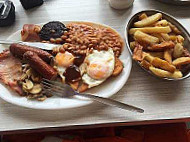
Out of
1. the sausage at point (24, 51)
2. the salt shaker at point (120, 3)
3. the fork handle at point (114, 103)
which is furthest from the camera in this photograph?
the salt shaker at point (120, 3)

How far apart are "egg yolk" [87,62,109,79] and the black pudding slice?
0.78 feet

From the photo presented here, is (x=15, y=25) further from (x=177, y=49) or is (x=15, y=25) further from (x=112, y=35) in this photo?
(x=177, y=49)

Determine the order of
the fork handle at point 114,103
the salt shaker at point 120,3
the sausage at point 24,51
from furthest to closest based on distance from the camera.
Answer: the salt shaker at point 120,3
the sausage at point 24,51
the fork handle at point 114,103

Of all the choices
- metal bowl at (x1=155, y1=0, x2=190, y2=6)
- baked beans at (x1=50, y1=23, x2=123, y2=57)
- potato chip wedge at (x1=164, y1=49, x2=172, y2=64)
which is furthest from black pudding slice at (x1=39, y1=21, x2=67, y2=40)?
metal bowl at (x1=155, y1=0, x2=190, y2=6)

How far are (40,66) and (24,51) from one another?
0.11 m

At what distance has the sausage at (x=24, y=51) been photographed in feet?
3.51

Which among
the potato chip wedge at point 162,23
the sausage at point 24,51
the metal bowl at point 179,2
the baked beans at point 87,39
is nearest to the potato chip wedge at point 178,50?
the potato chip wedge at point 162,23

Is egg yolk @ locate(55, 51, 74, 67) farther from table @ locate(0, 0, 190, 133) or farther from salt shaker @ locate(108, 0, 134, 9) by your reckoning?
salt shaker @ locate(108, 0, 134, 9)

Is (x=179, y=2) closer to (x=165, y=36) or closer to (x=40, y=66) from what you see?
(x=165, y=36)

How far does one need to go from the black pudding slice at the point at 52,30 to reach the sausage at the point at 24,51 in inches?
3.9

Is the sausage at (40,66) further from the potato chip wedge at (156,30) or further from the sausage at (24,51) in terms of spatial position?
the potato chip wedge at (156,30)

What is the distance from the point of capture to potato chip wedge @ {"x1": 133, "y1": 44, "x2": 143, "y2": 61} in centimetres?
105

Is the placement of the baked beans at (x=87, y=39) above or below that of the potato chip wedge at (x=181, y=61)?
above

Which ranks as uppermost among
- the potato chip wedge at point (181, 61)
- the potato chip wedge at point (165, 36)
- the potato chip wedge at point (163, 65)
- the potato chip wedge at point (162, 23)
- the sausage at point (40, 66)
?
the sausage at point (40, 66)
